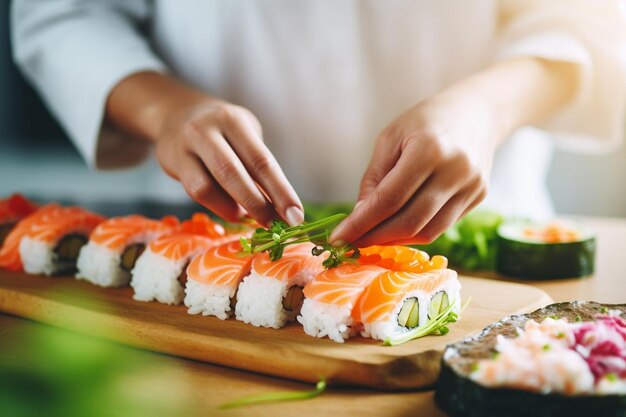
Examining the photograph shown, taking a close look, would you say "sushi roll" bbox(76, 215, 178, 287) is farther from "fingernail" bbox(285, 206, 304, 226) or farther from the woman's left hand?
the woman's left hand

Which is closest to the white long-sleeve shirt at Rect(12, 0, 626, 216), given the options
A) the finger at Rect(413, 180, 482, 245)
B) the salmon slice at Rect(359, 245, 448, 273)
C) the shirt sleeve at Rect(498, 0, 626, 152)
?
the shirt sleeve at Rect(498, 0, 626, 152)

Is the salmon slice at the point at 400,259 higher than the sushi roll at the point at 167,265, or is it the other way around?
the salmon slice at the point at 400,259

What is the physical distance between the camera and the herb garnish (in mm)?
1777

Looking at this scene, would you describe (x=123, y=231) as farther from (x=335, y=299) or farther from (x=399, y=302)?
(x=399, y=302)

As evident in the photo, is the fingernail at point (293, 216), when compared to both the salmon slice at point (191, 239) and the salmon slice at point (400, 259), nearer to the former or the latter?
the salmon slice at point (400, 259)

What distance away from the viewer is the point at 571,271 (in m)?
2.31

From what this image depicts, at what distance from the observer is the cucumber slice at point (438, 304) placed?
176 centimetres

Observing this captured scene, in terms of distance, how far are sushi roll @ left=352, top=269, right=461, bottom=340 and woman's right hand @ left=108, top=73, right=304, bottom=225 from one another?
0.91 ft

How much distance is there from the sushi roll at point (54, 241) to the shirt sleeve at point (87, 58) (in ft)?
1.86

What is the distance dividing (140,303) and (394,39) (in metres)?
1.44

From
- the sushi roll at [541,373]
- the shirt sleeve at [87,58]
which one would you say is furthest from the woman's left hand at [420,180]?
the shirt sleeve at [87,58]

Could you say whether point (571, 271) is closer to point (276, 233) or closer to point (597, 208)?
point (276, 233)

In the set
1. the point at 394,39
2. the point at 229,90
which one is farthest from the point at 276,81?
the point at 394,39

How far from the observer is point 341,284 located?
1686 millimetres
